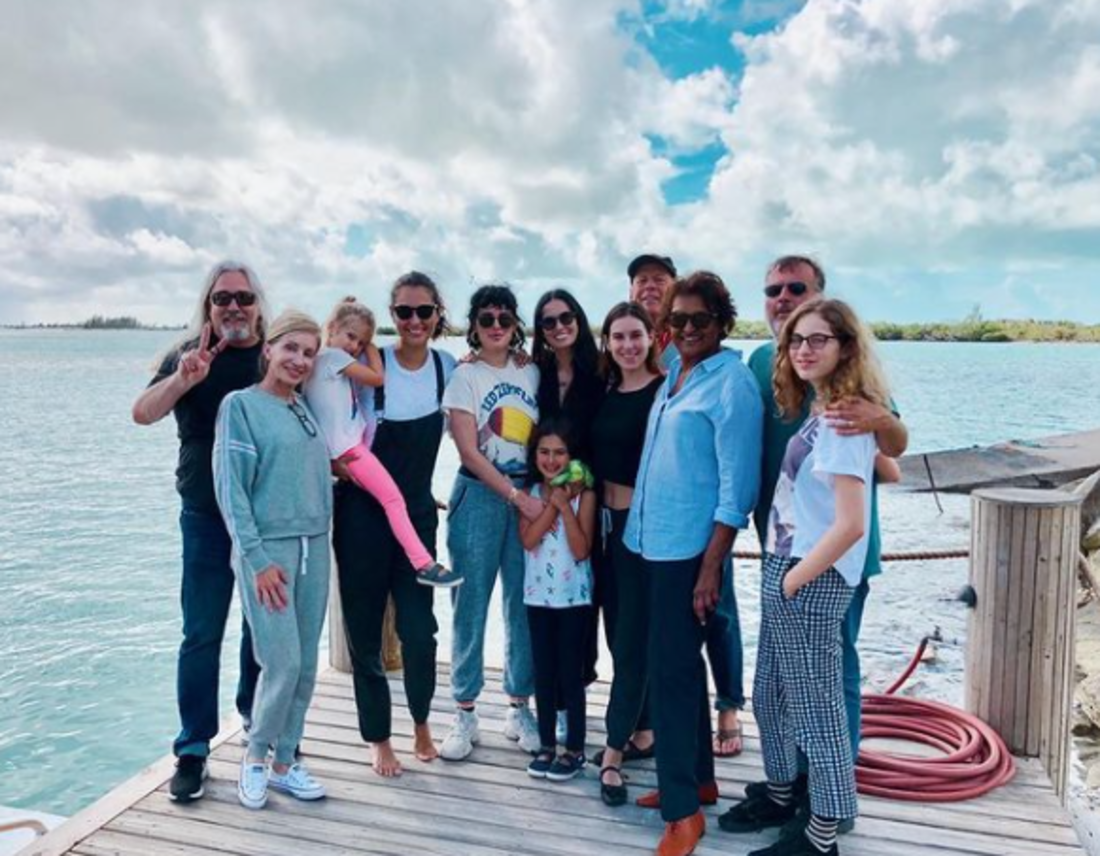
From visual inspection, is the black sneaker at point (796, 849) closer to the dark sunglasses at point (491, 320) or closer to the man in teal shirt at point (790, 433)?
the man in teal shirt at point (790, 433)

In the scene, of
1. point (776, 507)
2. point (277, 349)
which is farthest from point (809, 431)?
point (277, 349)

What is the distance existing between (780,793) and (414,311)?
2.27m

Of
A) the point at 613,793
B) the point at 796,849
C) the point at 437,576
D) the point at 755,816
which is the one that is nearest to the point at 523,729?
the point at 613,793

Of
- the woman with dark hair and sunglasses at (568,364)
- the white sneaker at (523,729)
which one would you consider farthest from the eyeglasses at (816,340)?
the white sneaker at (523,729)

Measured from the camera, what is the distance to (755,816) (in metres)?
3.07

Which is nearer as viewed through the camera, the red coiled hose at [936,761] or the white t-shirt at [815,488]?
the white t-shirt at [815,488]

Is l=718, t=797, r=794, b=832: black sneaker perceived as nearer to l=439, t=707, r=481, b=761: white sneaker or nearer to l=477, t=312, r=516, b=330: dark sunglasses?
l=439, t=707, r=481, b=761: white sneaker

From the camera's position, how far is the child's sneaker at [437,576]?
10.5 ft

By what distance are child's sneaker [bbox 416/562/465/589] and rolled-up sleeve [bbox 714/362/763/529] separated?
107 cm

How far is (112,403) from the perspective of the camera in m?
43.5

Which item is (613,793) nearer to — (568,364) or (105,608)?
(568,364)

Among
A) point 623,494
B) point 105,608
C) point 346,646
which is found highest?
point 623,494

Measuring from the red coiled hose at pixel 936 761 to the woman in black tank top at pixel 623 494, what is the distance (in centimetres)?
102

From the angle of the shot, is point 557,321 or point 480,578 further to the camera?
point 480,578
